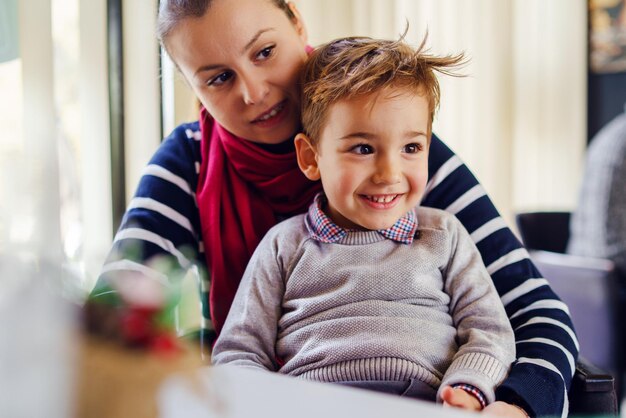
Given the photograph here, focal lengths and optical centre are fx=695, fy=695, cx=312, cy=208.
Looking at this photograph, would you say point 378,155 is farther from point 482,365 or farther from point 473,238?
point 482,365

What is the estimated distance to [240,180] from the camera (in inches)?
57.5

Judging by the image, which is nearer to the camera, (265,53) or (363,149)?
(363,149)

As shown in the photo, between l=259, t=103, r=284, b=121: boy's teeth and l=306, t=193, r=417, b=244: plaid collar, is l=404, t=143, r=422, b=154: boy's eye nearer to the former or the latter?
l=306, t=193, r=417, b=244: plaid collar

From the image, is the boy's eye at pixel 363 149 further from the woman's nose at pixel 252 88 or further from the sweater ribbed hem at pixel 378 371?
the sweater ribbed hem at pixel 378 371

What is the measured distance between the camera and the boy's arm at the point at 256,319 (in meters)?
1.16

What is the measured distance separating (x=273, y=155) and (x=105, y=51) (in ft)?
3.75

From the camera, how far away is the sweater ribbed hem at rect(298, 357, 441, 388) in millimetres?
1082

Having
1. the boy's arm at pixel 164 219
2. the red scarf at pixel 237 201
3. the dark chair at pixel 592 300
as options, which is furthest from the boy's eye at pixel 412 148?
the dark chair at pixel 592 300

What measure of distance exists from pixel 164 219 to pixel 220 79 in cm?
30

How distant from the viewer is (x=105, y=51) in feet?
7.53

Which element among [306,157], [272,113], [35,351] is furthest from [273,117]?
[35,351]

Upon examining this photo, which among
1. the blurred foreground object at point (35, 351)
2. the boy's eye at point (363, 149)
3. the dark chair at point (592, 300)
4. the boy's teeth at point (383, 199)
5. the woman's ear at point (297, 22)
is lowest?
the dark chair at point (592, 300)

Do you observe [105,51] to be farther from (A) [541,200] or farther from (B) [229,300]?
(A) [541,200]

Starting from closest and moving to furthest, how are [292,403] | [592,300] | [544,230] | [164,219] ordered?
[292,403] < [164,219] < [592,300] < [544,230]
